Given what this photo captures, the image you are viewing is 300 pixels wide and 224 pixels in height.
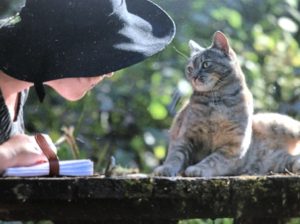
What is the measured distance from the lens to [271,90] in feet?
15.6

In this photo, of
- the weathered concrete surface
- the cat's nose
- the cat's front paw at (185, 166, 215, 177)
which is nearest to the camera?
the weathered concrete surface

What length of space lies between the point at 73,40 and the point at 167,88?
231 centimetres

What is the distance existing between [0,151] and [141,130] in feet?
9.18

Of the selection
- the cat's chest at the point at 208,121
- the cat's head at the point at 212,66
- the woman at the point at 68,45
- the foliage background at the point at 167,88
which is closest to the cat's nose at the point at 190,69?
the cat's head at the point at 212,66

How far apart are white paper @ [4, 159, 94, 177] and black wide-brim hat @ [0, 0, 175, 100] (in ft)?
0.72

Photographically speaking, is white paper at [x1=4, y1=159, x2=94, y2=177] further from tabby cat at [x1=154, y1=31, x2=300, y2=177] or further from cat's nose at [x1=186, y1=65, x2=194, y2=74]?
cat's nose at [x1=186, y1=65, x2=194, y2=74]

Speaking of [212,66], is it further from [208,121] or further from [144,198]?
[144,198]

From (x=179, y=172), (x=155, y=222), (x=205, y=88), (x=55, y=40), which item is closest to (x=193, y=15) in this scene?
(x=205, y=88)

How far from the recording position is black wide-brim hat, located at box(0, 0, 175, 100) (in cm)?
187

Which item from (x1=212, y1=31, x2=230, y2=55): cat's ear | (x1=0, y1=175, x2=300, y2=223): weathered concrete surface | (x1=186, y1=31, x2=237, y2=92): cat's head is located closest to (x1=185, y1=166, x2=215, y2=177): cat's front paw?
(x1=186, y1=31, x2=237, y2=92): cat's head

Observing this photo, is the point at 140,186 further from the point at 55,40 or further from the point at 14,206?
the point at 55,40

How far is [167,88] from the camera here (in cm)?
423

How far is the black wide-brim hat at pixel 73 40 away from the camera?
6.15ft

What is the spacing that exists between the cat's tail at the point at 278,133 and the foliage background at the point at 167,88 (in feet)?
3.99
